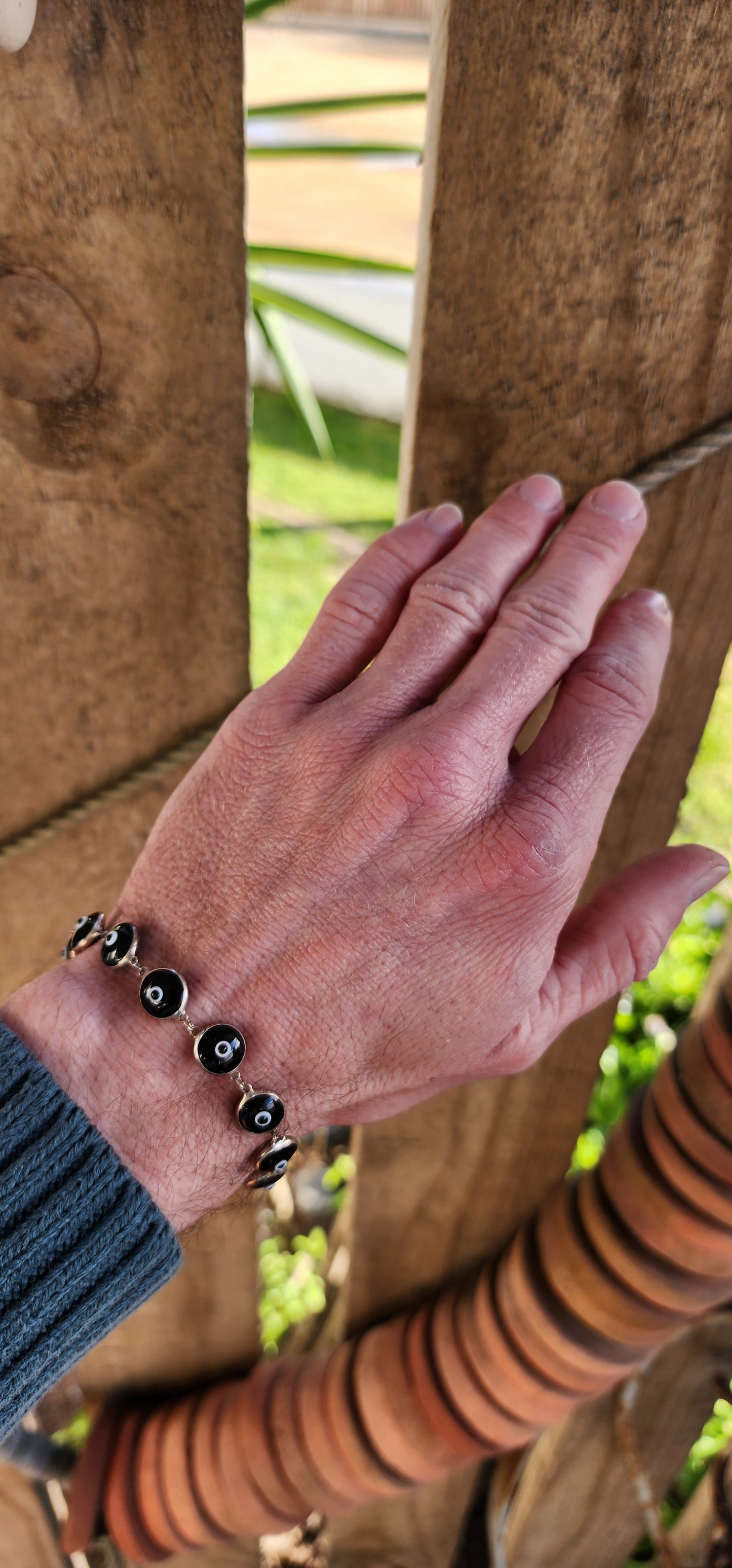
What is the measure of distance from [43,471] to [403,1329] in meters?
1.03

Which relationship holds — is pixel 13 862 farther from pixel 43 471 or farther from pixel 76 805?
pixel 43 471

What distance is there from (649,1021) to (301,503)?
2728mm

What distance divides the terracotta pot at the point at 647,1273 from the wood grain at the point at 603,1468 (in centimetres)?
20

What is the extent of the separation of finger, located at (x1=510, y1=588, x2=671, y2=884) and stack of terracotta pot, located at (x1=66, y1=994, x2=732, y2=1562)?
311 millimetres

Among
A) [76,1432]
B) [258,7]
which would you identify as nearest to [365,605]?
[258,7]

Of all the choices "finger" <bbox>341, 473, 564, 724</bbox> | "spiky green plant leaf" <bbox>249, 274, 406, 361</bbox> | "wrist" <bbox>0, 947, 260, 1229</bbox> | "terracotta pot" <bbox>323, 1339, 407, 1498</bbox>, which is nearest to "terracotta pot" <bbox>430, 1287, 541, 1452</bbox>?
"terracotta pot" <bbox>323, 1339, 407, 1498</bbox>

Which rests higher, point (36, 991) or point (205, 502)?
point (205, 502)

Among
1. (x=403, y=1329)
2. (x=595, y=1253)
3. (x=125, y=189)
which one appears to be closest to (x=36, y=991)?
(x=125, y=189)

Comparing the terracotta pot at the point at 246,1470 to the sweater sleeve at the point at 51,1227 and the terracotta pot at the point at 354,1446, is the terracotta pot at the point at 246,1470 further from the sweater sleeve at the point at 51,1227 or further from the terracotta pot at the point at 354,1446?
the sweater sleeve at the point at 51,1227

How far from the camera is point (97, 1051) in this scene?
0.62 m

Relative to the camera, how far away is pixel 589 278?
63cm

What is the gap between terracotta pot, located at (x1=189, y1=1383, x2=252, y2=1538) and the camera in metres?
1.07

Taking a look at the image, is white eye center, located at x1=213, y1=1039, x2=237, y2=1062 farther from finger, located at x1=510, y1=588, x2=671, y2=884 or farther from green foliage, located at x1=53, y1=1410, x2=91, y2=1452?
green foliage, located at x1=53, y1=1410, x2=91, y2=1452

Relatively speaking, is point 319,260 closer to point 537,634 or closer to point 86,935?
point 537,634
